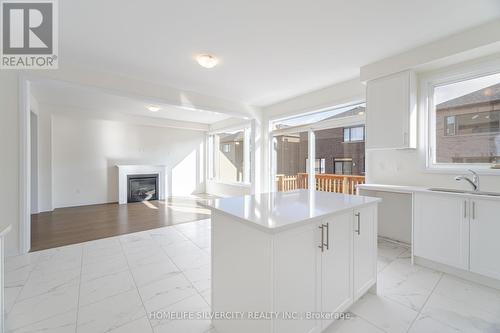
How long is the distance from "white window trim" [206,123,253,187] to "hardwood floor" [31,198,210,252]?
1.77 m

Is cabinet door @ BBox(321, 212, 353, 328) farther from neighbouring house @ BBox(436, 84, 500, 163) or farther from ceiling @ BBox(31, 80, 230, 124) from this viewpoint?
ceiling @ BBox(31, 80, 230, 124)

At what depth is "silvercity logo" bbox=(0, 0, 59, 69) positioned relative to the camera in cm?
205

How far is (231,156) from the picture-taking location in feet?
24.6

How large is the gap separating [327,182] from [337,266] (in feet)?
10.9

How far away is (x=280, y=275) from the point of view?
1214 mm

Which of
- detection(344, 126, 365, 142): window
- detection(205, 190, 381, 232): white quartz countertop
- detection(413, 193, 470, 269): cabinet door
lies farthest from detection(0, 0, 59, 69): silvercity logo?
detection(413, 193, 470, 269): cabinet door

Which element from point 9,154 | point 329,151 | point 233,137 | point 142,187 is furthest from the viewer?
point 233,137

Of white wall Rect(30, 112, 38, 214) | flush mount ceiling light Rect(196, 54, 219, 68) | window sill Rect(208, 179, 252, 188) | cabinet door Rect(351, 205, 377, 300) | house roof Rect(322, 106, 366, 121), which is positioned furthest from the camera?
window sill Rect(208, 179, 252, 188)

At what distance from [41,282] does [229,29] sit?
10.8 feet

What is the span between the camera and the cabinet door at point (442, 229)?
7.32 feet

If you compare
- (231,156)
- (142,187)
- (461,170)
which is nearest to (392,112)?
(461,170)

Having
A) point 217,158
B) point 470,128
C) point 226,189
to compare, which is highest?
point 470,128

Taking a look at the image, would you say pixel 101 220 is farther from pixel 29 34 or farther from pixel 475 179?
pixel 475 179

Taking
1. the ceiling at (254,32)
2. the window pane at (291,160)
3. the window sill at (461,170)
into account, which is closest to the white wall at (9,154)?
the ceiling at (254,32)
